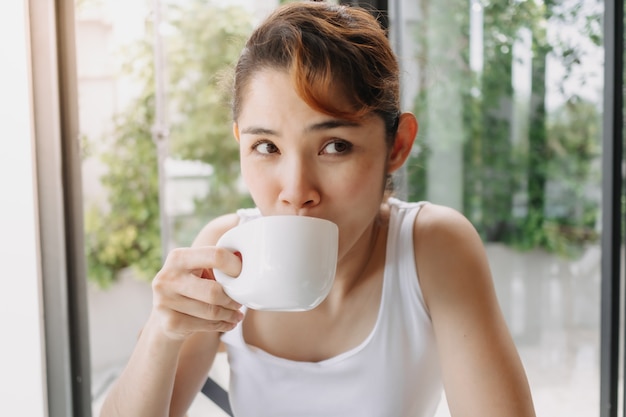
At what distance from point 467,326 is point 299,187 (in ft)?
1.22

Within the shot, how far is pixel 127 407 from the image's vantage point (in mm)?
932

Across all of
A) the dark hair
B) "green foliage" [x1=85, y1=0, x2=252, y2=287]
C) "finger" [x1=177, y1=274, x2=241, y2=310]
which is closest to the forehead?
the dark hair

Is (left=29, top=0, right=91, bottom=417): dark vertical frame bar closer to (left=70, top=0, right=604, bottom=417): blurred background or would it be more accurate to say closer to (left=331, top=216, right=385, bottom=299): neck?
(left=331, top=216, right=385, bottom=299): neck

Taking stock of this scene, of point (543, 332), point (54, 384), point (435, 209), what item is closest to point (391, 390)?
point (435, 209)

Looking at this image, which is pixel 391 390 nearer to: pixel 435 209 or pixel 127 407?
pixel 435 209

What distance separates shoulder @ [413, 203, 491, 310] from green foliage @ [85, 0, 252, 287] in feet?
7.48

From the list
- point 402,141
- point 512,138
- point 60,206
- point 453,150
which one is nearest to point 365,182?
point 402,141

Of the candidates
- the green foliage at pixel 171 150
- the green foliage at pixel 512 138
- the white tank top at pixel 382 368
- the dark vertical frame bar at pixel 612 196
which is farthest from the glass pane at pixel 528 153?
the white tank top at pixel 382 368

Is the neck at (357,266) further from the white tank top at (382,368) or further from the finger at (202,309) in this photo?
the finger at (202,309)

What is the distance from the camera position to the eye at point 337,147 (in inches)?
33.1

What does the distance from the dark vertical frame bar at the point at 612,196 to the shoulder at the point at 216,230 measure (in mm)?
1082

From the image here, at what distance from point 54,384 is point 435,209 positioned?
0.83 metres

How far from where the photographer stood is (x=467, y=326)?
3.00 ft

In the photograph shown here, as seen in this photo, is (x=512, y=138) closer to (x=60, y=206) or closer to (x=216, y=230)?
(x=216, y=230)
